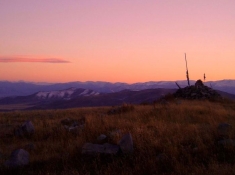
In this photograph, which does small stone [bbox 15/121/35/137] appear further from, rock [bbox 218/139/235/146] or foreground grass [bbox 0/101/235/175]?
rock [bbox 218/139/235/146]

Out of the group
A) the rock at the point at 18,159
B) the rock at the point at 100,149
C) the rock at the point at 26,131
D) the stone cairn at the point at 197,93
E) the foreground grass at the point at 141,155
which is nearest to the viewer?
the foreground grass at the point at 141,155

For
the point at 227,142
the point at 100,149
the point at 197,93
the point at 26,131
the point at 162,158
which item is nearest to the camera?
the point at 162,158

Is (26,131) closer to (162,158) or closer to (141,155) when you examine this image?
(141,155)

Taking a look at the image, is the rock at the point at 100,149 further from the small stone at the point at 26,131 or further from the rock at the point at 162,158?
the small stone at the point at 26,131

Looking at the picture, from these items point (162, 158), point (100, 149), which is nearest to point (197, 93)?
point (100, 149)

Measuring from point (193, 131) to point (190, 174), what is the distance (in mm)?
3894

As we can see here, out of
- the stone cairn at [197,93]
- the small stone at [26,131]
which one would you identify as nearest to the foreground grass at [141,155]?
the small stone at [26,131]

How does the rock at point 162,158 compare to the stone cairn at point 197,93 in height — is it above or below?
below

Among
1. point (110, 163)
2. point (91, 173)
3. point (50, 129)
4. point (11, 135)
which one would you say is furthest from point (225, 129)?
point (11, 135)

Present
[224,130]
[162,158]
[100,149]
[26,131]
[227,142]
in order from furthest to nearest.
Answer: [26,131]
[224,130]
[100,149]
[227,142]
[162,158]

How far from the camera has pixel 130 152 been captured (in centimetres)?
838

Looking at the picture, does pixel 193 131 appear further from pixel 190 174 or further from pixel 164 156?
pixel 190 174

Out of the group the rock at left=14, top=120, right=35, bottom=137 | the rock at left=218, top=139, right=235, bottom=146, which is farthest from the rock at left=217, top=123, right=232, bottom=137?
the rock at left=14, top=120, right=35, bottom=137

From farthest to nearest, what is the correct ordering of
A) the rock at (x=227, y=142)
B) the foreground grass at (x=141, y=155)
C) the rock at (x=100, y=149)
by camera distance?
the rock at (x=100, y=149) < the rock at (x=227, y=142) < the foreground grass at (x=141, y=155)
